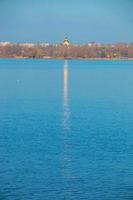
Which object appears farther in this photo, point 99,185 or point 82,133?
point 82,133

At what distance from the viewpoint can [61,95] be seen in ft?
117

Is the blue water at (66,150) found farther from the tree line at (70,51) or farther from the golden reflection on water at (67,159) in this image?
the tree line at (70,51)

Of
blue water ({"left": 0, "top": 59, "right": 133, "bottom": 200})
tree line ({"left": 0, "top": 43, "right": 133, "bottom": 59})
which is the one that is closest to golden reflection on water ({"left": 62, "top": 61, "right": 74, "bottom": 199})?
blue water ({"left": 0, "top": 59, "right": 133, "bottom": 200})

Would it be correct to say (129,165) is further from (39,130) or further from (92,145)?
(39,130)

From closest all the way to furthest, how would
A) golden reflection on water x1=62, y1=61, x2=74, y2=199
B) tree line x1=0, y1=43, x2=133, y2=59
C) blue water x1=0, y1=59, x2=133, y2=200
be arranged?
blue water x1=0, y1=59, x2=133, y2=200, golden reflection on water x1=62, y1=61, x2=74, y2=199, tree line x1=0, y1=43, x2=133, y2=59

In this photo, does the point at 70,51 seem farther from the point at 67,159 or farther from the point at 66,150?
the point at 67,159

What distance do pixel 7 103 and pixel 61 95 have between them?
20.8ft

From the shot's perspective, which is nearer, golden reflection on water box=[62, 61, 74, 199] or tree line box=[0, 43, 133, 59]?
golden reflection on water box=[62, 61, 74, 199]

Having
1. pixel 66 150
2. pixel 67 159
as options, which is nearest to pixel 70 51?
pixel 66 150

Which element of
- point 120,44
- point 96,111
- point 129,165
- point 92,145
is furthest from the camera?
point 120,44

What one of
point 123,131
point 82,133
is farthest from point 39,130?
point 123,131

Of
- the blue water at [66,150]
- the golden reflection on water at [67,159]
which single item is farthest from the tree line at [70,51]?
the golden reflection on water at [67,159]

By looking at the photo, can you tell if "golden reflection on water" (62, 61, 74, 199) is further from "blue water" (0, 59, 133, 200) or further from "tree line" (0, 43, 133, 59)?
"tree line" (0, 43, 133, 59)

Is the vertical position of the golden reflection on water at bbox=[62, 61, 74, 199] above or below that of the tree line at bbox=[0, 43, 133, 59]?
above
